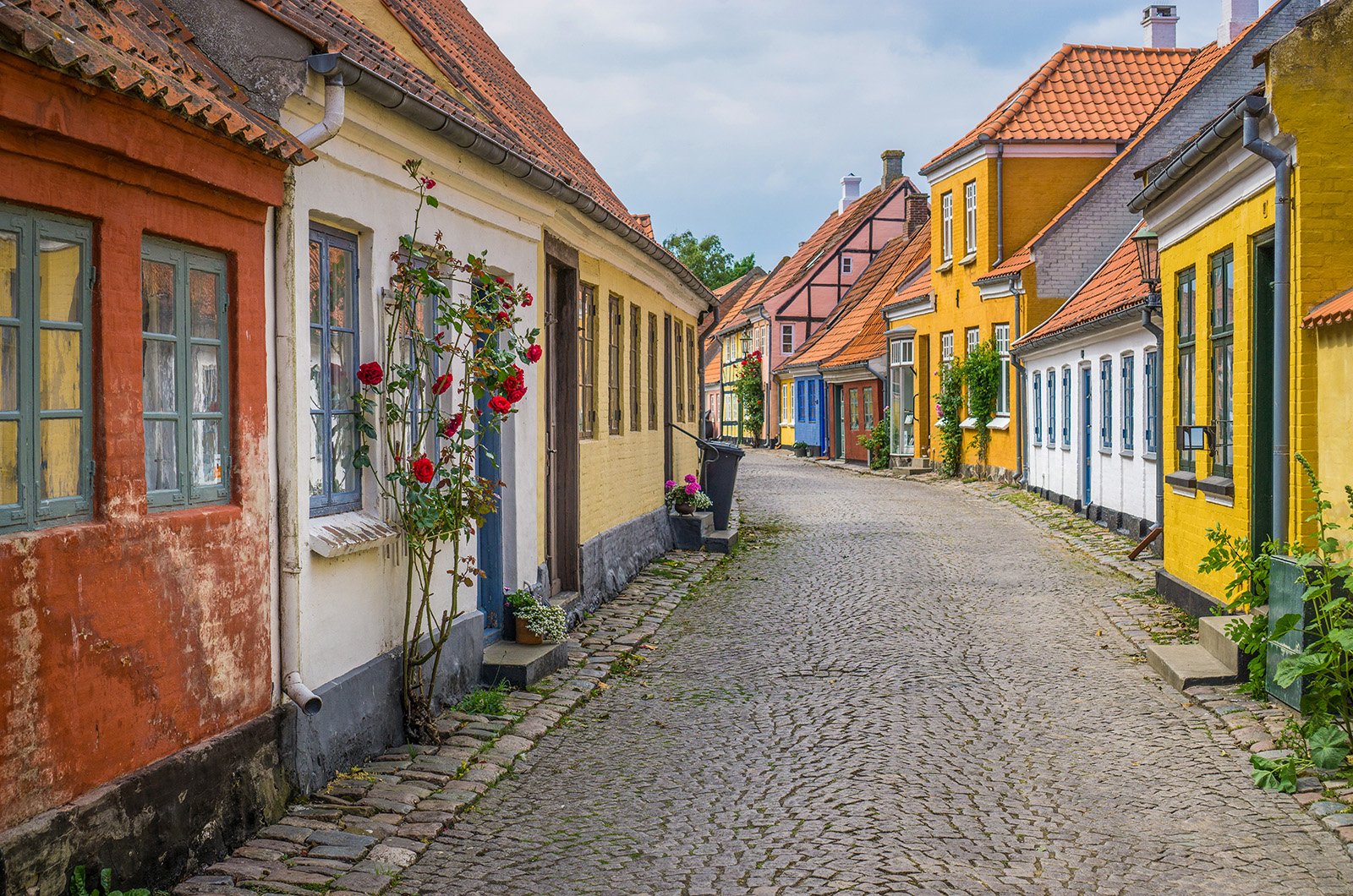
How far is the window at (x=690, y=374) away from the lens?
18.8 metres

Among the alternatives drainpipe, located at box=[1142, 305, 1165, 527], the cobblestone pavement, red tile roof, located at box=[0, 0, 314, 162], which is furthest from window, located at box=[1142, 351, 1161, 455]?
red tile roof, located at box=[0, 0, 314, 162]

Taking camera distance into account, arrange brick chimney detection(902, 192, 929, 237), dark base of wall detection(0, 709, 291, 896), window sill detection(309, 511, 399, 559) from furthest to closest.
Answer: brick chimney detection(902, 192, 929, 237), window sill detection(309, 511, 399, 559), dark base of wall detection(0, 709, 291, 896)

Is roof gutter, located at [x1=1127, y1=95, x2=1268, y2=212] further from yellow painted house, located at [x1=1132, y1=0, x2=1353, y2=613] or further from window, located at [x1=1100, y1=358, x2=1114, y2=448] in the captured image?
window, located at [x1=1100, y1=358, x2=1114, y2=448]

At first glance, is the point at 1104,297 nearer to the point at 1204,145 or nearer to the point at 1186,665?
the point at 1204,145

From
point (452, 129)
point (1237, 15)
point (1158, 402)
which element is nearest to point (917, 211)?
point (1237, 15)

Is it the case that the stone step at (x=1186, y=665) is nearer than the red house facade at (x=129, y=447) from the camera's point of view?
No

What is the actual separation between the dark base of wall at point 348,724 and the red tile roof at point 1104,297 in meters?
11.2

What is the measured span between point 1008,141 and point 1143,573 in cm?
1424

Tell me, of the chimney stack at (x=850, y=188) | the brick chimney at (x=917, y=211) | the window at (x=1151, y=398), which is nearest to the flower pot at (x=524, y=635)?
the window at (x=1151, y=398)

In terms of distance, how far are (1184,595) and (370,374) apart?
724 cm

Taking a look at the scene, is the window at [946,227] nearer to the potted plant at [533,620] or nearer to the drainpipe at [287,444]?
the potted plant at [533,620]

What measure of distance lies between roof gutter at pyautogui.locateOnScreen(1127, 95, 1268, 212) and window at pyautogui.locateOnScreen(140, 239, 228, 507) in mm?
6079

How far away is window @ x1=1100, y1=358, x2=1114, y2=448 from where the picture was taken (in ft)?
57.0

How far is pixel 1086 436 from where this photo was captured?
1878 centimetres
